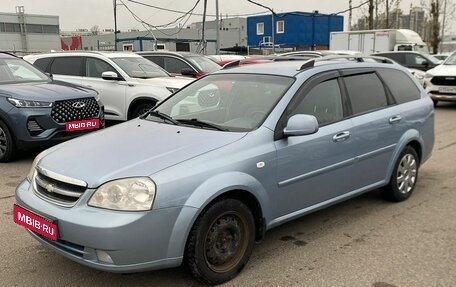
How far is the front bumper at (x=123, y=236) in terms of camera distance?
9.81ft

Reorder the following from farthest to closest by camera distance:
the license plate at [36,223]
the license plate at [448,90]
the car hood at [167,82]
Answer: the license plate at [448,90] → the car hood at [167,82] → the license plate at [36,223]

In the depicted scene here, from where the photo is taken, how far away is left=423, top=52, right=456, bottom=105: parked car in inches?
525

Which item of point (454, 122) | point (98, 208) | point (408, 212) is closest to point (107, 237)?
point (98, 208)

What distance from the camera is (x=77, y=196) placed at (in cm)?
317

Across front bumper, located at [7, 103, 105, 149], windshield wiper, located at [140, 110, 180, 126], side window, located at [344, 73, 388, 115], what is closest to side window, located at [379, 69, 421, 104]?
side window, located at [344, 73, 388, 115]

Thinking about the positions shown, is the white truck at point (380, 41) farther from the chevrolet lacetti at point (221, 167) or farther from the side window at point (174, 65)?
the chevrolet lacetti at point (221, 167)

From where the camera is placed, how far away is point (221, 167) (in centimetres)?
337

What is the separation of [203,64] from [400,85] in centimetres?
703

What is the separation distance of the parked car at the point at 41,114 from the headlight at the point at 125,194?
425 cm

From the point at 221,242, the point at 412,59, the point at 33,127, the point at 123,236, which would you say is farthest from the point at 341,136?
the point at 412,59

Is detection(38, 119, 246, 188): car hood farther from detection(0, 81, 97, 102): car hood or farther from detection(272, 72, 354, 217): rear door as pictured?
detection(0, 81, 97, 102): car hood

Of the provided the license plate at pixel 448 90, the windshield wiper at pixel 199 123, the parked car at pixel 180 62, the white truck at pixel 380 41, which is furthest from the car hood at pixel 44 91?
the white truck at pixel 380 41

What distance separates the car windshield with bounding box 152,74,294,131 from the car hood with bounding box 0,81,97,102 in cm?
300

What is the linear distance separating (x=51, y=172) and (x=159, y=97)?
18.6 ft
